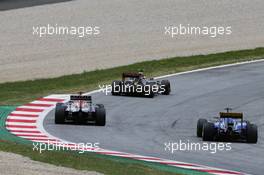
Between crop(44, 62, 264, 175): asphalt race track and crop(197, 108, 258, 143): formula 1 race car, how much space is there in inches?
10.1

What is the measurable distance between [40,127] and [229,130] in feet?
17.2

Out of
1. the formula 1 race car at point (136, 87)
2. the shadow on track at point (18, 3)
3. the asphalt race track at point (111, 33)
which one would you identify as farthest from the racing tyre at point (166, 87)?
the shadow on track at point (18, 3)

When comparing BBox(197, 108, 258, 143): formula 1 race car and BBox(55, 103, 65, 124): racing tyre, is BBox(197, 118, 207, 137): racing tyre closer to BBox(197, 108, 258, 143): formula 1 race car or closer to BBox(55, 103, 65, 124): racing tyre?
BBox(197, 108, 258, 143): formula 1 race car

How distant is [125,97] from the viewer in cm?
3128

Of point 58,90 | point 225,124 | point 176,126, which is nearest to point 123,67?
point 58,90

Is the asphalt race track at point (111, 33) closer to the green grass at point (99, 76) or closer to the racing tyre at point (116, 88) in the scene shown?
the green grass at point (99, 76)

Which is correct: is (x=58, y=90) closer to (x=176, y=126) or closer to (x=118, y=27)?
(x=176, y=126)

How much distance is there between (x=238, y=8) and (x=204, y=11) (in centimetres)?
248

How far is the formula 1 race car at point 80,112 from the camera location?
25.7 m

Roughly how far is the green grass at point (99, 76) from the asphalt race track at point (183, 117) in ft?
5.48

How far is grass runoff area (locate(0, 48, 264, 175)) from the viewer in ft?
64.0

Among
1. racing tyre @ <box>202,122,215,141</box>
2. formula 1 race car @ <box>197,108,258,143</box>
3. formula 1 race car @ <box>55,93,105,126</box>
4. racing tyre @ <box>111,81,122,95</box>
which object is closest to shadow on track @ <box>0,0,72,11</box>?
racing tyre @ <box>111,81,122,95</box>

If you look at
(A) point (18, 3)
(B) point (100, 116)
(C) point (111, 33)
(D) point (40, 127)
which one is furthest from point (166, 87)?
(A) point (18, 3)

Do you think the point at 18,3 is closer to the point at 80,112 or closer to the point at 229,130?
the point at 80,112
